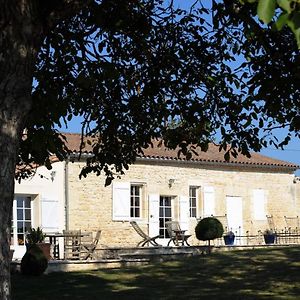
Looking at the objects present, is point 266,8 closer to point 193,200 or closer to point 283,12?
point 283,12

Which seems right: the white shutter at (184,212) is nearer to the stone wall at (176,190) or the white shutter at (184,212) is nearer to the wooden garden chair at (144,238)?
the stone wall at (176,190)

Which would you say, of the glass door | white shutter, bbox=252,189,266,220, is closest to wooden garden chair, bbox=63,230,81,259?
the glass door

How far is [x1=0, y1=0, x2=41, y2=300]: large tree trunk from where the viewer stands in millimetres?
4797

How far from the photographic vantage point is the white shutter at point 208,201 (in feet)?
86.0

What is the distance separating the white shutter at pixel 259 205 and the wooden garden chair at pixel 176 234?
5.86 metres

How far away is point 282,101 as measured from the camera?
8.73 metres

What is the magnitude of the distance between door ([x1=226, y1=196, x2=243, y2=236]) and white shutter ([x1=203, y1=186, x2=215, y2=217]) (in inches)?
35.2

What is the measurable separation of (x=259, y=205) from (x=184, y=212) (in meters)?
4.22

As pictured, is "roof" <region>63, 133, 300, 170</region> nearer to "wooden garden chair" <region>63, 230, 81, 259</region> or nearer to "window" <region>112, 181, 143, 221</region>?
"window" <region>112, 181, 143, 221</region>

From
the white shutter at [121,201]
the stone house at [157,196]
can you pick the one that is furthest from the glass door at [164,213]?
the white shutter at [121,201]

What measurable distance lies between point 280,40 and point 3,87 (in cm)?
455

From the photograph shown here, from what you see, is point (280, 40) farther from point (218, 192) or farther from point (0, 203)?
point (218, 192)

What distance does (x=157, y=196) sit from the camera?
81.2ft

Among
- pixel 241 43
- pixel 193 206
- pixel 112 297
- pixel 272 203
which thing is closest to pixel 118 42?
pixel 241 43
